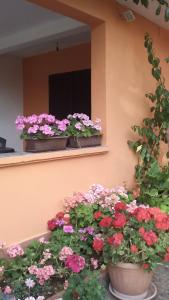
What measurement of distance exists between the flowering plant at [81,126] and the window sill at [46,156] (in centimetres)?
16

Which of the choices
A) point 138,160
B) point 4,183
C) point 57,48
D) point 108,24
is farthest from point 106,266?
point 57,48

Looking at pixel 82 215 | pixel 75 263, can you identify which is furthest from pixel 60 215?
pixel 75 263

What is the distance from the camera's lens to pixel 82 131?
323 centimetres

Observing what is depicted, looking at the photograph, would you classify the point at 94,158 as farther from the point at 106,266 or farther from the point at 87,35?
the point at 87,35

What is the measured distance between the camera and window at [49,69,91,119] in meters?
5.45

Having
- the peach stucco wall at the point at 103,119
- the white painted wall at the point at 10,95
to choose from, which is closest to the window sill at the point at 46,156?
the peach stucco wall at the point at 103,119

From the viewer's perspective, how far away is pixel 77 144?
325 centimetres

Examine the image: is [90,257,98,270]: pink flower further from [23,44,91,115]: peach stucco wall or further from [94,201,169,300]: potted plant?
[23,44,91,115]: peach stucco wall

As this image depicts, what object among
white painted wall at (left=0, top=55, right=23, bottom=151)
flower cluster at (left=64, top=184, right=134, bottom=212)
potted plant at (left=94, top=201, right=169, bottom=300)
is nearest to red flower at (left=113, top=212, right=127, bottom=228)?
potted plant at (left=94, top=201, right=169, bottom=300)

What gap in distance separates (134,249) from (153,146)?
185 cm

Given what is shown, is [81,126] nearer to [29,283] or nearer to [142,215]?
[142,215]

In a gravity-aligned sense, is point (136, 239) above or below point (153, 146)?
below

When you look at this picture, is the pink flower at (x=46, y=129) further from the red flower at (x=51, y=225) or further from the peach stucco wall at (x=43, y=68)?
the peach stucco wall at (x=43, y=68)

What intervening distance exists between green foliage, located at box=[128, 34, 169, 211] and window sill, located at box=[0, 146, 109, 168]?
1.73 ft
